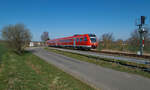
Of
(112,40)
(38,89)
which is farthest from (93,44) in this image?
(38,89)

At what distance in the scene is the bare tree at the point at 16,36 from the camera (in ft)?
62.7

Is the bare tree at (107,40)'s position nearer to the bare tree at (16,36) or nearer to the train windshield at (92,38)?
the train windshield at (92,38)

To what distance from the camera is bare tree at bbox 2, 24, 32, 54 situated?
62.7ft

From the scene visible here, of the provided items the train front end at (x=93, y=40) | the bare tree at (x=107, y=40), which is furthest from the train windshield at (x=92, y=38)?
the bare tree at (x=107, y=40)

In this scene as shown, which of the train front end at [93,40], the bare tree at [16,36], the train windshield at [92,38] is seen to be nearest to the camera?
the train front end at [93,40]

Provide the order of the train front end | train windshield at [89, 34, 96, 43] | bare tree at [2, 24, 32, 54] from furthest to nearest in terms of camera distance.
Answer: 1. bare tree at [2, 24, 32, 54]
2. train windshield at [89, 34, 96, 43]
3. the train front end

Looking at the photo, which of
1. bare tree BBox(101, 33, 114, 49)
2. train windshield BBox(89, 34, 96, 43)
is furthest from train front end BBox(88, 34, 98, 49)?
bare tree BBox(101, 33, 114, 49)

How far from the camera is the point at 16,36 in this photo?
1966 cm

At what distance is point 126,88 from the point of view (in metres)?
4.46

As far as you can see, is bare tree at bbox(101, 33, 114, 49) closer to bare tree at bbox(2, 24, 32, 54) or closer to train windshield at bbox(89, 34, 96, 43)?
train windshield at bbox(89, 34, 96, 43)

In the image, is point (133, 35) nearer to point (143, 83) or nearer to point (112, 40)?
point (112, 40)

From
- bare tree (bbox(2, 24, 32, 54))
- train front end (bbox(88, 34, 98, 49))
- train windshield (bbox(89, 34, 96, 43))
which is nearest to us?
train front end (bbox(88, 34, 98, 49))

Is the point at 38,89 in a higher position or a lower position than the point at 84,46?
lower

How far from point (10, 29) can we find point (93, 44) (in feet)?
50.8
